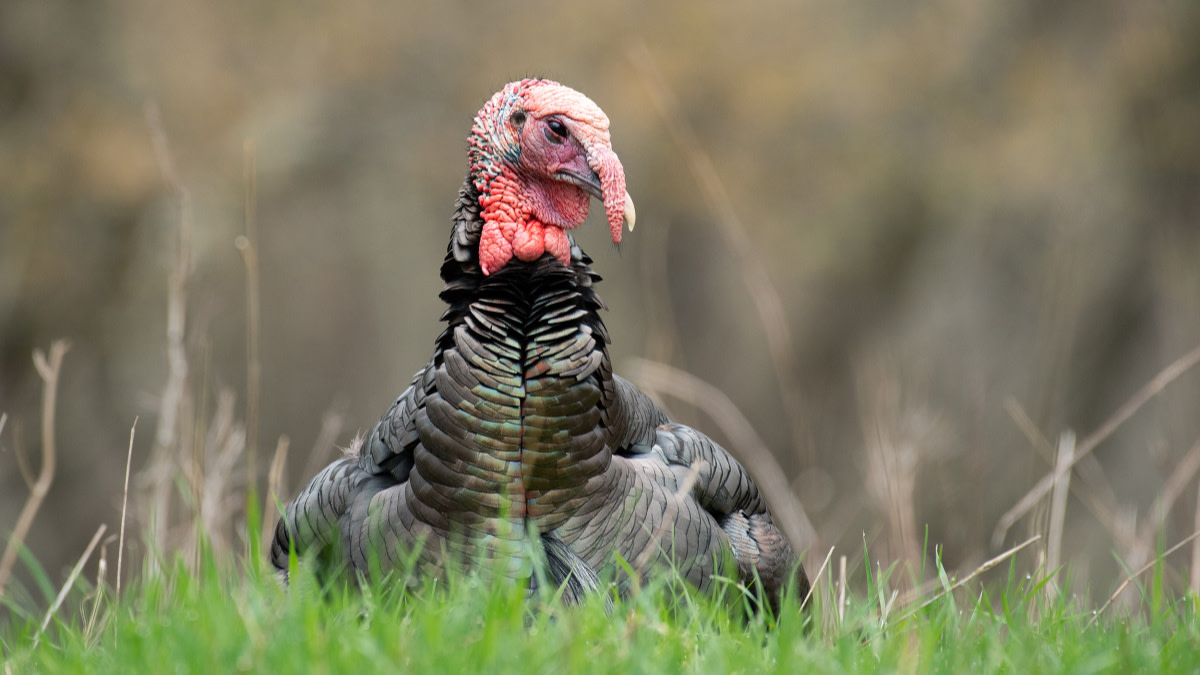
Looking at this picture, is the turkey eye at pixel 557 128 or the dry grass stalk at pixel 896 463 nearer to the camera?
the turkey eye at pixel 557 128

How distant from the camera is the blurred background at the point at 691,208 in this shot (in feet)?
21.4

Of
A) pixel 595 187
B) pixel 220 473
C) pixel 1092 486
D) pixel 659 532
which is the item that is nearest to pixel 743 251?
pixel 595 187

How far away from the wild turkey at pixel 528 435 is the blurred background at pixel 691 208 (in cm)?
320

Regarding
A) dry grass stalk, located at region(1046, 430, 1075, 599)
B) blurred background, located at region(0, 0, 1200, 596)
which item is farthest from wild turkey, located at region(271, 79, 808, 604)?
blurred background, located at region(0, 0, 1200, 596)

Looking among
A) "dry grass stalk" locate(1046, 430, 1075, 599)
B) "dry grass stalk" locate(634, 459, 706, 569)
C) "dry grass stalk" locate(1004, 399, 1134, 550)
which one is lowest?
"dry grass stalk" locate(1004, 399, 1134, 550)

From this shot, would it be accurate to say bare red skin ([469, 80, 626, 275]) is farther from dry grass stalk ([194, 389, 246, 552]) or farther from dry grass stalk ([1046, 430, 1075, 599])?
dry grass stalk ([1046, 430, 1075, 599])

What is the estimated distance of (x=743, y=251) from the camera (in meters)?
4.30

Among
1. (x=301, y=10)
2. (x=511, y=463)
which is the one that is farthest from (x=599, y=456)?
(x=301, y=10)

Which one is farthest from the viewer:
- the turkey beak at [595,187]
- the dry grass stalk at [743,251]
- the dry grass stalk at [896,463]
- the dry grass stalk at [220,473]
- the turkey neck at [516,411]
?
the dry grass stalk at [743,251]

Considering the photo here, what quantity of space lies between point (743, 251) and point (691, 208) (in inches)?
106

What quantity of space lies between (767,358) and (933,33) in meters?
2.02

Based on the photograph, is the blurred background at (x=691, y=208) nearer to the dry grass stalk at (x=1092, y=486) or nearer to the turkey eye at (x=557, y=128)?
the dry grass stalk at (x=1092, y=486)

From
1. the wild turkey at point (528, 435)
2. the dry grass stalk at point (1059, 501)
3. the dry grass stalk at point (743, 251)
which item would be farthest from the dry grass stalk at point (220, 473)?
the dry grass stalk at point (1059, 501)

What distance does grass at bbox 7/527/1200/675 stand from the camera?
2.10m
